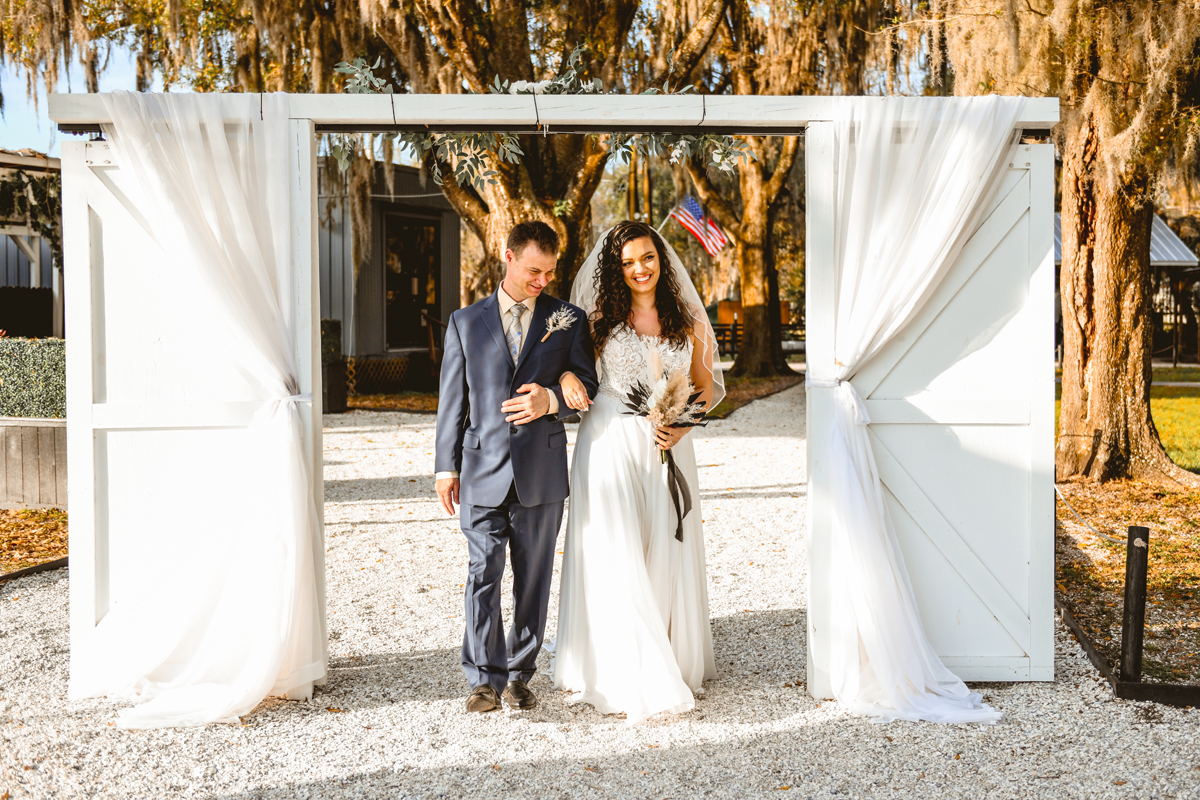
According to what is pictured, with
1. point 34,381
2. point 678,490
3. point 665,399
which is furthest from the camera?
point 34,381

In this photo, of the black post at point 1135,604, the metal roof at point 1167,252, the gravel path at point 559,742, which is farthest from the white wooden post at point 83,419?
the metal roof at point 1167,252

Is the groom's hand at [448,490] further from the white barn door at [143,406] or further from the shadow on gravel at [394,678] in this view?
the shadow on gravel at [394,678]

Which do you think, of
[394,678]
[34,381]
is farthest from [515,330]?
[34,381]

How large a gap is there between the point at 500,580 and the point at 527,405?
0.69 meters

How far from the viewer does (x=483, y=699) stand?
12.3ft

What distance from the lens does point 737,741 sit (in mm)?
3492

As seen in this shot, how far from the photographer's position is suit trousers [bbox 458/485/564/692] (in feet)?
12.2

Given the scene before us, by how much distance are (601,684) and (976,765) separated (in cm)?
138

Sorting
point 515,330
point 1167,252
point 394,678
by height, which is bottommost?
point 394,678

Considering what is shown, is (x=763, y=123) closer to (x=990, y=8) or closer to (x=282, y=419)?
(x=282, y=419)

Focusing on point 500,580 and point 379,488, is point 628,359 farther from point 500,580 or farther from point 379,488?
point 379,488

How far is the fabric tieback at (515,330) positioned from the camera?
378cm

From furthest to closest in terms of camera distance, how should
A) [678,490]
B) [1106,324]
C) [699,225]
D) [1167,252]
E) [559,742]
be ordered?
[1167,252] → [699,225] → [1106,324] → [678,490] → [559,742]

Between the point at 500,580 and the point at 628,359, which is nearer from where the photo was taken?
the point at 500,580
